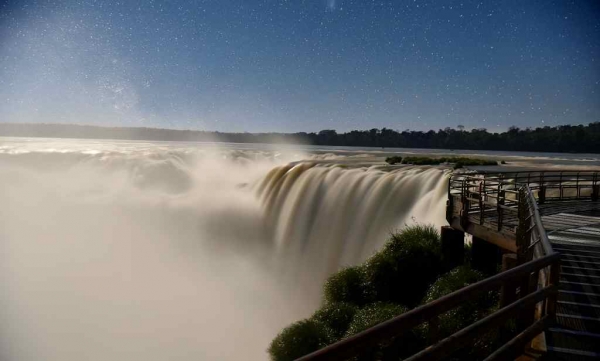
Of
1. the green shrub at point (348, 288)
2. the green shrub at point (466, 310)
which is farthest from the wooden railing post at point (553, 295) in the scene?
the green shrub at point (348, 288)

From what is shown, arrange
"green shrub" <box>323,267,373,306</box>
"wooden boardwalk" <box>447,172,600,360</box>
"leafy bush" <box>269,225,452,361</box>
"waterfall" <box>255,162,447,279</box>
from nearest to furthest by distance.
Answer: "wooden boardwalk" <box>447,172,600,360</box>
"leafy bush" <box>269,225,452,361</box>
"green shrub" <box>323,267,373,306</box>
"waterfall" <box>255,162,447,279</box>

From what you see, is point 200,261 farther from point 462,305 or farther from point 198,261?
point 462,305

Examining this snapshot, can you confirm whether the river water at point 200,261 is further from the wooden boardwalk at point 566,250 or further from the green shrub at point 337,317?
the green shrub at point 337,317

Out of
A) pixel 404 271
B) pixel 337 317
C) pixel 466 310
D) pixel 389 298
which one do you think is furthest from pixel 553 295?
pixel 404 271

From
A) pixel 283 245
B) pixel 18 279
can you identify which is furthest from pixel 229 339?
pixel 18 279

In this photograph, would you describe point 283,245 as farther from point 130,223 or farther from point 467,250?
point 130,223

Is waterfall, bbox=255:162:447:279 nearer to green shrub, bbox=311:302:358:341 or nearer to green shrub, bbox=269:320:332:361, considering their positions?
green shrub, bbox=311:302:358:341

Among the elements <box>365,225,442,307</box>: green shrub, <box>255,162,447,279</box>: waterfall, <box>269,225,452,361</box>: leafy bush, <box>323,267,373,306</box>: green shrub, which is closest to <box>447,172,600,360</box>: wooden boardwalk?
<box>365,225,442,307</box>: green shrub
